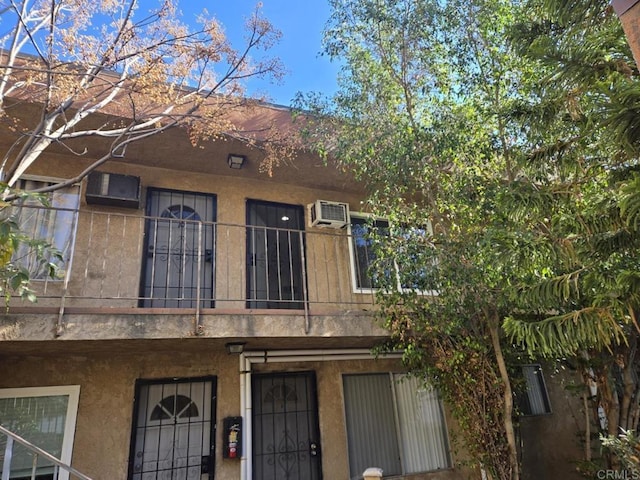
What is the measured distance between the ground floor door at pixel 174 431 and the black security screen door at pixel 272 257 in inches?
60.8

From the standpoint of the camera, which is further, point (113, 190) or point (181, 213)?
point (181, 213)

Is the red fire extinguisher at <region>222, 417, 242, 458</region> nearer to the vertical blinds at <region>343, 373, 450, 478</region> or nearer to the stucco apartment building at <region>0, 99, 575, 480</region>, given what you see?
the stucco apartment building at <region>0, 99, 575, 480</region>

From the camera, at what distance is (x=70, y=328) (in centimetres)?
395

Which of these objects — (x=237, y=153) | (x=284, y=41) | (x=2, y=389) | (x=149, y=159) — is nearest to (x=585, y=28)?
(x=284, y=41)

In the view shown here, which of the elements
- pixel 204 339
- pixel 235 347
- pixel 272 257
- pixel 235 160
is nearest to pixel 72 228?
pixel 235 160

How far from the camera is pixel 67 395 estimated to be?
5000 mm

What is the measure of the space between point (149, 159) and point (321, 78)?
9.73ft

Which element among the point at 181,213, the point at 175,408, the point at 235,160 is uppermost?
the point at 235,160

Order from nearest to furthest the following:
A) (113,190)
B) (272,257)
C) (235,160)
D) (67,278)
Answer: (67,278) → (113,190) → (235,160) → (272,257)

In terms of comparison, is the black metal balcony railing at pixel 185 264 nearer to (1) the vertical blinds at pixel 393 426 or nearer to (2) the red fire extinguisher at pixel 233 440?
(1) the vertical blinds at pixel 393 426

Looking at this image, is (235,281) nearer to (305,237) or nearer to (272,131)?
(305,237)

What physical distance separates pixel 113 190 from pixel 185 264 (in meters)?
1.49

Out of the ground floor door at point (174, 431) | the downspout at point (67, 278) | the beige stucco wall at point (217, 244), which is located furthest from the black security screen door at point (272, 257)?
the downspout at point (67, 278)

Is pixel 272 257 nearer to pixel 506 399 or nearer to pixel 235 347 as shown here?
pixel 235 347
